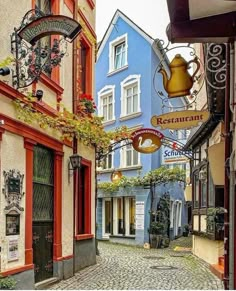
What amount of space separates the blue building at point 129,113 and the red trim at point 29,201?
11.9 meters

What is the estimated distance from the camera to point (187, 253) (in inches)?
707

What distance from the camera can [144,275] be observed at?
11578 millimetres

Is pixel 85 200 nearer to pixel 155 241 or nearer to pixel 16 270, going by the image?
pixel 16 270

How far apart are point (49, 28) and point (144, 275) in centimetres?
626

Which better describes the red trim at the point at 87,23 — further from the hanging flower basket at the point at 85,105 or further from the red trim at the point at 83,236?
the red trim at the point at 83,236

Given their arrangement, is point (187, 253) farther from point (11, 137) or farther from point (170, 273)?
point (11, 137)

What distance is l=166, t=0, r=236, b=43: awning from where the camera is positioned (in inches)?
155

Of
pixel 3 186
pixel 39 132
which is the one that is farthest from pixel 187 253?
pixel 3 186

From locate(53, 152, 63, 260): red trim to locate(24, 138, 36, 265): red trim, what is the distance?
4.84 ft

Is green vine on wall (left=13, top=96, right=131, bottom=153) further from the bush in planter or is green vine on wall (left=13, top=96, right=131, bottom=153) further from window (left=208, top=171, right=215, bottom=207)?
window (left=208, top=171, right=215, bottom=207)

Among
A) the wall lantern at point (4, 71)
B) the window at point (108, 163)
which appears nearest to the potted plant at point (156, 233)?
the window at point (108, 163)

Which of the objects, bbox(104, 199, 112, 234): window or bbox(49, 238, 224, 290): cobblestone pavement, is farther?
bbox(104, 199, 112, 234): window

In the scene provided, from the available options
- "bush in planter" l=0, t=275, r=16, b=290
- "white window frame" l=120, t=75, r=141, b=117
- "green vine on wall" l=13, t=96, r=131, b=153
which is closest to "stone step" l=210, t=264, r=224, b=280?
"green vine on wall" l=13, t=96, r=131, b=153

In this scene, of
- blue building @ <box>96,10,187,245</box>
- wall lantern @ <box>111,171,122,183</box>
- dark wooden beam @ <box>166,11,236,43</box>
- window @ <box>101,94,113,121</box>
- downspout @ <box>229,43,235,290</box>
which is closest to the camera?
dark wooden beam @ <box>166,11,236,43</box>
